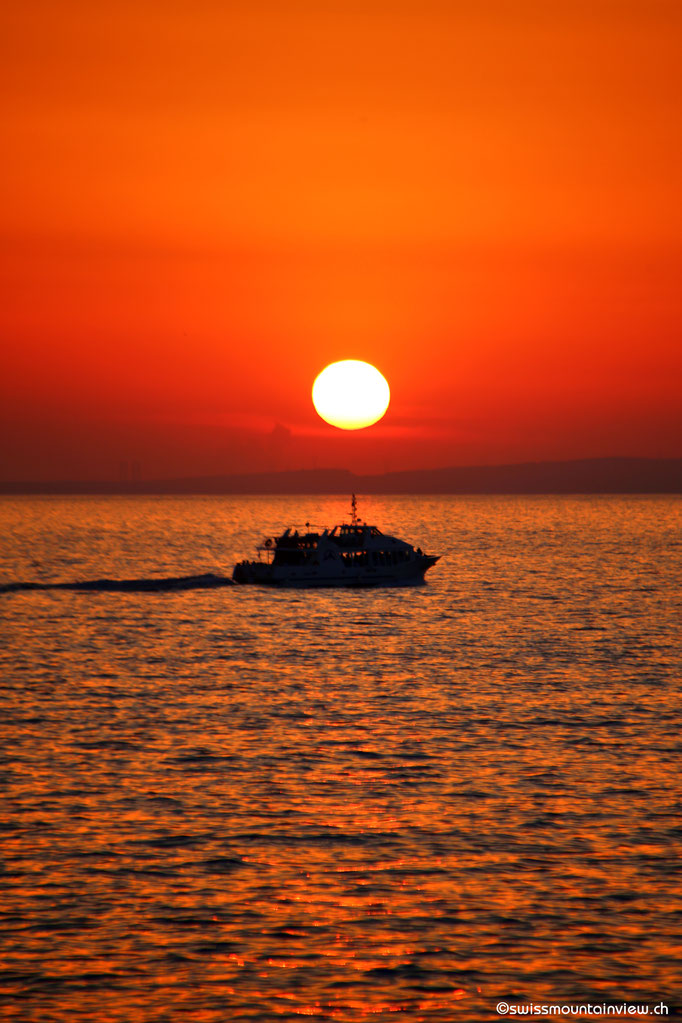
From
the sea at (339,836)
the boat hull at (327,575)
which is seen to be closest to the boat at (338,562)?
the boat hull at (327,575)

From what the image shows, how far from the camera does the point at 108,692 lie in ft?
174

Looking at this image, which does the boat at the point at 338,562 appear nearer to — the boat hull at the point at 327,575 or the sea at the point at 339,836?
the boat hull at the point at 327,575

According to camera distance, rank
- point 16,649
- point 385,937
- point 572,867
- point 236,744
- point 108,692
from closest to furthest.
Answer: point 385,937
point 572,867
point 236,744
point 108,692
point 16,649

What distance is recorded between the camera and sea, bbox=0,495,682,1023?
20.5 metres

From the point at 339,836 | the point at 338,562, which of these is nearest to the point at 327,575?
the point at 338,562

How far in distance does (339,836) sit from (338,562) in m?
90.0

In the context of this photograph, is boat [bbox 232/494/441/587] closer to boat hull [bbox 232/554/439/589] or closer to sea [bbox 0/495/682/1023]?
boat hull [bbox 232/554/439/589]

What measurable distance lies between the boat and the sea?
52769mm

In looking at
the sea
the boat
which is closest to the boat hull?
the boat

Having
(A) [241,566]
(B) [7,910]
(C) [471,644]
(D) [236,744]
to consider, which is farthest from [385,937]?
(A) [241,566]

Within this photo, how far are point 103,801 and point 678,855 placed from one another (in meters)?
16.2

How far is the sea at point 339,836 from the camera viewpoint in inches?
806

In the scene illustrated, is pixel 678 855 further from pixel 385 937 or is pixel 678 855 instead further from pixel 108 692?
pixel 108 692

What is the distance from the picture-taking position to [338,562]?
119m
